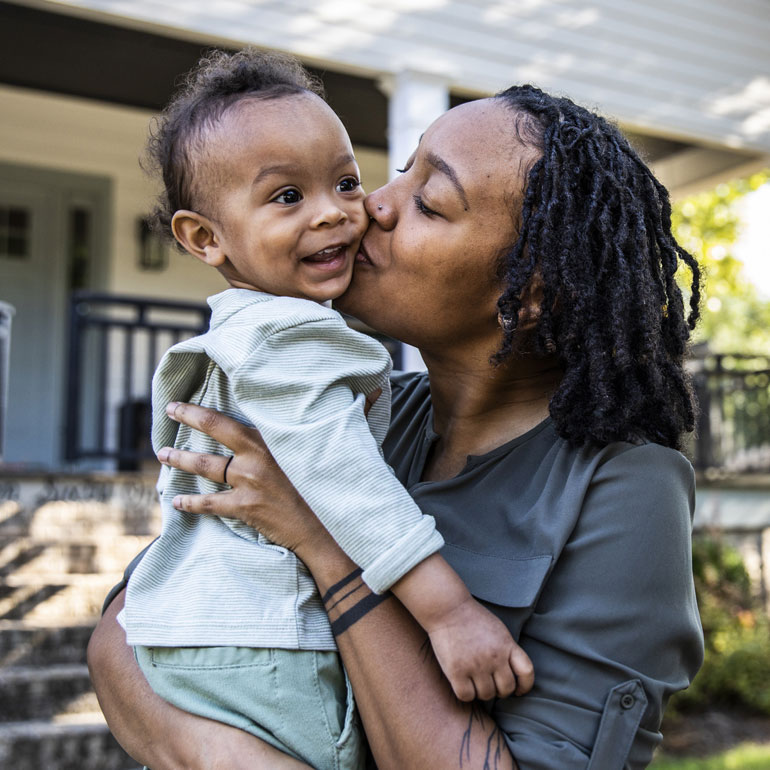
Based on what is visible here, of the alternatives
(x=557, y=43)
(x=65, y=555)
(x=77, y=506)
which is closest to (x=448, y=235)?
(x=65, y=555)

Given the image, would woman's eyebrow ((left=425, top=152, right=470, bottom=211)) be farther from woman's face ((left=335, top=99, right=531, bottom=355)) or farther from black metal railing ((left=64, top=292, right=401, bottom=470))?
black metal railing ((left=64, top=292, right=401, bottom=470))

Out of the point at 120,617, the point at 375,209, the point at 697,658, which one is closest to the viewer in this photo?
the point at 697,658

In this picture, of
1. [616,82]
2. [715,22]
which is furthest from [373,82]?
[715,22]

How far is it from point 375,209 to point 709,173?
8.61 metres

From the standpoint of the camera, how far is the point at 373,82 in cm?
769

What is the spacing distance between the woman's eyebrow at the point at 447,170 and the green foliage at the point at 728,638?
5966 mm

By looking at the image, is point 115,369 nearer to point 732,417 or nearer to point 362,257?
point 732,417

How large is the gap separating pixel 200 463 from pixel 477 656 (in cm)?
60

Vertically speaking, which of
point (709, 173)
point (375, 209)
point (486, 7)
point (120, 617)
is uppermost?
point (486, 7)

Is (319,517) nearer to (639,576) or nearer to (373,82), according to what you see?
(639,576)

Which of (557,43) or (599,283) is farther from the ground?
(557,43)

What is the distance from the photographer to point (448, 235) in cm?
178

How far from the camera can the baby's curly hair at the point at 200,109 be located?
191 cm

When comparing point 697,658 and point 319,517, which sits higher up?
point 319,517
